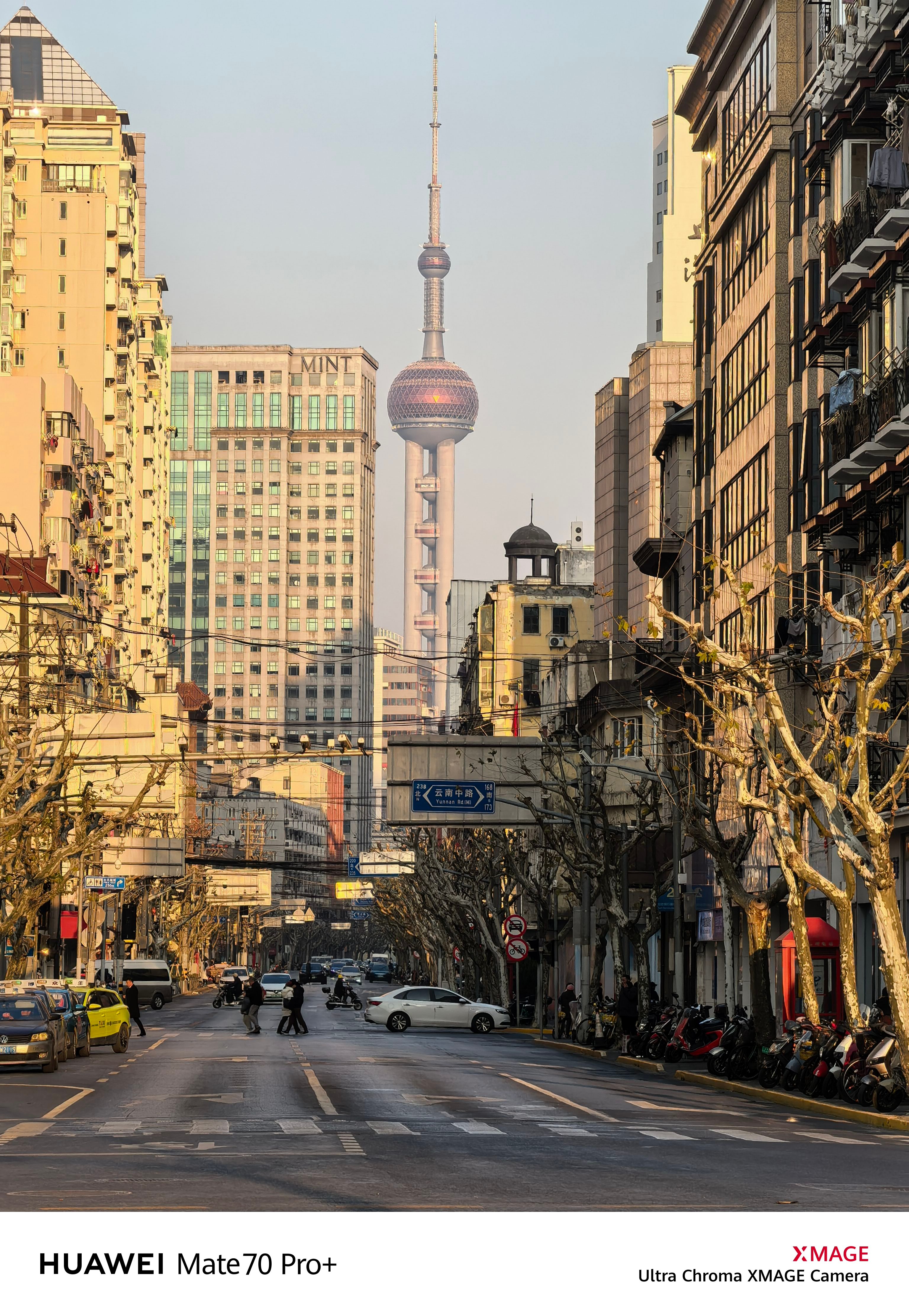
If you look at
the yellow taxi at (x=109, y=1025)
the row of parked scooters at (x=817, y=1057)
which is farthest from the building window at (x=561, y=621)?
the row of parked scooters at (x=817, y=1057)

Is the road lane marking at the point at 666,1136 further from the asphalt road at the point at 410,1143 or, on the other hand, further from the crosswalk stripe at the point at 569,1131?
the crosswalk stripe at the point at 569,1131

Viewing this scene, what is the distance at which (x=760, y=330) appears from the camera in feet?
199

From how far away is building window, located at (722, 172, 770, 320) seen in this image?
200 feet

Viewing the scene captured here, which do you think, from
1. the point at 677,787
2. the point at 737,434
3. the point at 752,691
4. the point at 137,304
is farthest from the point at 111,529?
the point at 752,691

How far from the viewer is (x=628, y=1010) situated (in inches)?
1959

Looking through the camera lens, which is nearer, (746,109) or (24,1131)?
(24,1131)

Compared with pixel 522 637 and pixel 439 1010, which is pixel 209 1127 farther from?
pixel 522 637

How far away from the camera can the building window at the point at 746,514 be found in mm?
59344

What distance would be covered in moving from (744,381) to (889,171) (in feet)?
70.1

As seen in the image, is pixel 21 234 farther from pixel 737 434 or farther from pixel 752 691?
pixel 752 691

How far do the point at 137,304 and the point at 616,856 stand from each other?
340 feet

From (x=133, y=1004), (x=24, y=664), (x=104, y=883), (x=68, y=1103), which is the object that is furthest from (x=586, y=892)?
(x=68, y=1103)

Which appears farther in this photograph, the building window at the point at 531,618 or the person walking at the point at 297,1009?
the building window at the point at 531,618

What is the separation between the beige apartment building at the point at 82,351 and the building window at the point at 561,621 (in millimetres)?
27269
